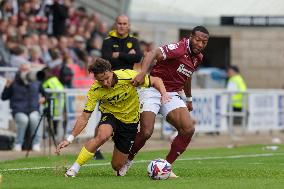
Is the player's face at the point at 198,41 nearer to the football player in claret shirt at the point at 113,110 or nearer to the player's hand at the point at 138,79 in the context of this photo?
the football player in claret shirt at the point at 113,110

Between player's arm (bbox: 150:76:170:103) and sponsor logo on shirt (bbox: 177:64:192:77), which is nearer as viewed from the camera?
player's arm (bbox: 150:76:170:103)

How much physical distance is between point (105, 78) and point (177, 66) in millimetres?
1581

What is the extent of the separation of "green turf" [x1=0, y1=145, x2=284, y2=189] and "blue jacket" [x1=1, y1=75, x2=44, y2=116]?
9.03 feet

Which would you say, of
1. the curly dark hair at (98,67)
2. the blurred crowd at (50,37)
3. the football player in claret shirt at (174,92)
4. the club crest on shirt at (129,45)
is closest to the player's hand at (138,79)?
the football player in claret shirt at (174,92)

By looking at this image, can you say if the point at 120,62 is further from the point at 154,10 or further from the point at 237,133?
the point at 154,10

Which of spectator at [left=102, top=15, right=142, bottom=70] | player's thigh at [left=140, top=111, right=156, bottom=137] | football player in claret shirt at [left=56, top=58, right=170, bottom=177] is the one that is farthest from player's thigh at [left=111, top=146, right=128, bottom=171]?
spectator at [left=102, top=15, right=142, bottom=70]

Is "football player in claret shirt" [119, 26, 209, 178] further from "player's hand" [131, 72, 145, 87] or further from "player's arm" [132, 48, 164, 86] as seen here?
"player's hand" [131, 72, 145, 87]

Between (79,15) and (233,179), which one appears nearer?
(233,179)

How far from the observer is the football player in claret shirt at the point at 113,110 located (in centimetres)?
1388

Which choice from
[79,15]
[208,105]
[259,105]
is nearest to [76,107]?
[208,105]

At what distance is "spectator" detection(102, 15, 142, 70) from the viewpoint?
1781 cm

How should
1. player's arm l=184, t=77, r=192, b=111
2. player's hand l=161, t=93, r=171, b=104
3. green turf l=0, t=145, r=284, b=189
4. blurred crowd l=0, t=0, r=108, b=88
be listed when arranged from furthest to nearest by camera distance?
1. blurred crowd l=0, t=0, r=108, b=88
2. player's arm l=184, t=77, r=192, b=111
3. player's hand l=161, t=93, r=171, b=104
4. green turf l=0, t=145, r=284, b=189

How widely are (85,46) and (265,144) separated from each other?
6641 millimetres

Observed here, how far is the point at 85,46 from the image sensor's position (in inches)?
1183
